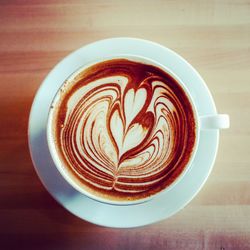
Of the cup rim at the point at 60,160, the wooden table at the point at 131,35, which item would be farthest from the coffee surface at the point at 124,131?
the wooden table at the point at 131,35

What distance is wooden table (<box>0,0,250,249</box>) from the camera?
1.00 metres

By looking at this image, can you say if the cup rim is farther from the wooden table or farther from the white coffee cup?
the wooden table

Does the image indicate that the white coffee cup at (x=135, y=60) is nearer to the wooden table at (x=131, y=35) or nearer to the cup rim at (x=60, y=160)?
the cup rim at (x=60, y=160)

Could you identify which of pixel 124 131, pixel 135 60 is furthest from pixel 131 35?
pixel 124 131

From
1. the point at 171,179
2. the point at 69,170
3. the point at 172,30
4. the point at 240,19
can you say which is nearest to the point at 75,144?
the point at 69,170

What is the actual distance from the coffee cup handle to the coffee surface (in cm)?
3

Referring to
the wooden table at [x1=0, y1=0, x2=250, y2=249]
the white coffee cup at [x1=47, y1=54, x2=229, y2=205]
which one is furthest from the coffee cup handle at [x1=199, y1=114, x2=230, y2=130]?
the wooden table at [x1=0, y1=0, x2=250, y2=249]

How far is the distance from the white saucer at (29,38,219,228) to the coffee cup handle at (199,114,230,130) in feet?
0.25

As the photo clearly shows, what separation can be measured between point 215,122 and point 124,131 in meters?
0.21

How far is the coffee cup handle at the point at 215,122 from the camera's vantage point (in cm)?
81

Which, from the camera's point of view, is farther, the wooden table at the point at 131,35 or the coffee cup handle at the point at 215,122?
the wooden table at the point at 131,35

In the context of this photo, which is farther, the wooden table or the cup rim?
the wooden table

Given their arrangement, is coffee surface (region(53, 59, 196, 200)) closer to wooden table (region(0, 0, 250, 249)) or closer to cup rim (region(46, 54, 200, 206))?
cup rim (region(46, 54, 200, 206))

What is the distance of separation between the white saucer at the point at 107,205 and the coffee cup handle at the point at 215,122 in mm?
77
